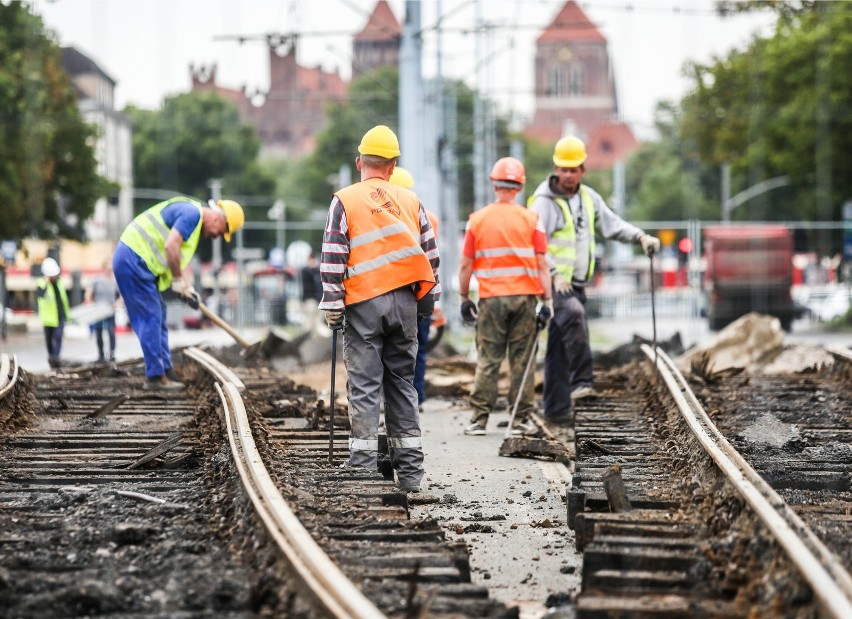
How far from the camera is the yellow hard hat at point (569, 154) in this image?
10930mm

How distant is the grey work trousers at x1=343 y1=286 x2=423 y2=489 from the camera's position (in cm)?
764

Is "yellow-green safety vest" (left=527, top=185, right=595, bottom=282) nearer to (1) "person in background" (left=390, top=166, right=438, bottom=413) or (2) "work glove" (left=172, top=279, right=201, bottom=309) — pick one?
(1) "person in background" (left=390, top=166, right=438, bottom=413)

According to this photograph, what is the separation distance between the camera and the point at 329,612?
4.21m

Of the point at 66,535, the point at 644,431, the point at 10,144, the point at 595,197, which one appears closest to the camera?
A: the point at 66,535

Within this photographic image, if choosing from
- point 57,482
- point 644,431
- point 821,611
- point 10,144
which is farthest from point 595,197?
point 10,144

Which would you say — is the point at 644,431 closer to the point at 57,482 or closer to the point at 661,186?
the point at 57,482

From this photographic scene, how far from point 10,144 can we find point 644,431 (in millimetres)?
30725

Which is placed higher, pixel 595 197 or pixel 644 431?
pixel 595 197

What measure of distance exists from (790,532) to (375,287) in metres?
3.28

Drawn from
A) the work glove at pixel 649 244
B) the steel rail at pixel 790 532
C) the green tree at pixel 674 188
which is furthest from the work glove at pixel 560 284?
the green tree at pixel 674 188

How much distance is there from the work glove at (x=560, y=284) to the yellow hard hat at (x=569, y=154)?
827 millimetres

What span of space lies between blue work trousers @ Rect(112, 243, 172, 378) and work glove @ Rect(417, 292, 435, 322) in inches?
156

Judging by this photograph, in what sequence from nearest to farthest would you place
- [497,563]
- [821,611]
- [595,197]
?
[821,611], [497,563], [595,197]

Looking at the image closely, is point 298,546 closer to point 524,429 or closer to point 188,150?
point 524,429
